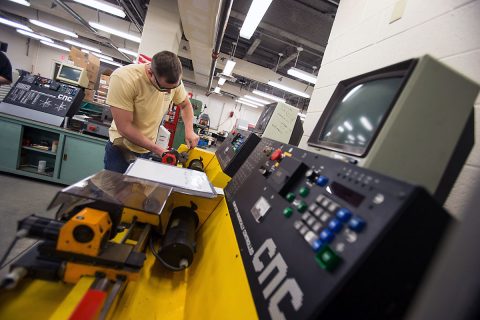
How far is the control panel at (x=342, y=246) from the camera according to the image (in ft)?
1.16

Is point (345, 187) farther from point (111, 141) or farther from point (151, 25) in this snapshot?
point (151, 25)

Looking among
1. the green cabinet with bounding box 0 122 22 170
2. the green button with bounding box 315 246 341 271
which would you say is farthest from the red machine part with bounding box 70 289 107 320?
the green cabinet with bounding box 0 122 22 170

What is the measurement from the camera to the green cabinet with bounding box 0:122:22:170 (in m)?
2.76

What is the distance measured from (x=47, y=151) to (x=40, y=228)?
3.19m

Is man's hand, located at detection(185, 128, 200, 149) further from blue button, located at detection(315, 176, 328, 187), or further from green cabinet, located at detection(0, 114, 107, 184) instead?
green cabinet, located at detection(0, 114, 107, 184)

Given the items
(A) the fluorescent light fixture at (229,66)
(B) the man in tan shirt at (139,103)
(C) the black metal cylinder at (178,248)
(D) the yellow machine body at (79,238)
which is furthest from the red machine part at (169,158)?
(A) the fluorescent light fixture at (229,66)

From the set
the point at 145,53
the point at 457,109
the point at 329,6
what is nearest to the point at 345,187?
the point at 457,109

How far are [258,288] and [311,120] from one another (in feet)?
5.01

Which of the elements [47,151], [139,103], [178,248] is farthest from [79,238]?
[47,151]

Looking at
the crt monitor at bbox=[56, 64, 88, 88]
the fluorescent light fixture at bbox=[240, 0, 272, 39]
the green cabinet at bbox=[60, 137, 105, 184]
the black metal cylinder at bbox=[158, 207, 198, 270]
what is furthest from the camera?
the crt monitor at bbox=[56, 64, 88, 88]

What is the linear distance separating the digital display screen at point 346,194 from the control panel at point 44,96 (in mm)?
3412

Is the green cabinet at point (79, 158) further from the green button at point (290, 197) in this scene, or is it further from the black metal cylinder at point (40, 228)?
the green button at point (290, 197)

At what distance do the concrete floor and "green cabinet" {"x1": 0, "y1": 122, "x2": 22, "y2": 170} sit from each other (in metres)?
0.19

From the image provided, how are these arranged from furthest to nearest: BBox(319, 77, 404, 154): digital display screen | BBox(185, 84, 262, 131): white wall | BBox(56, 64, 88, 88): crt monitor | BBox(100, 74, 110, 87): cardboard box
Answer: BBox(185, 84, 262, 131): white wall < BBox(100, 74, 110, 87): cardboard box < BBox(56, 64, 88, 88): crt monitor < BBox(319, 77, 404, 154): digital display screen
